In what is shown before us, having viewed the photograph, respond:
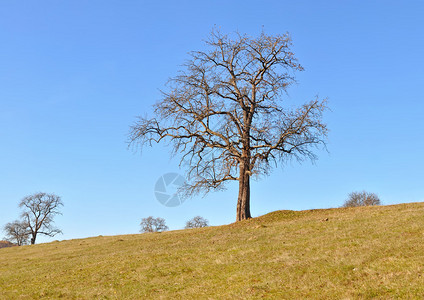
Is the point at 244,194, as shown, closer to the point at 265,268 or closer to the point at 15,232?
the point at 265,268

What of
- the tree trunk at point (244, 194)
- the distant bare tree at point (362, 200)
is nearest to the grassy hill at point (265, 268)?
the tree trunk at point (244, 194)

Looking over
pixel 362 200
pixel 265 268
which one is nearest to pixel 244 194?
pixel 265 268

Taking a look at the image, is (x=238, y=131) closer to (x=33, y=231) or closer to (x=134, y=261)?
(x=134, y=261)

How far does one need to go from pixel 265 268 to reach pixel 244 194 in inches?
698

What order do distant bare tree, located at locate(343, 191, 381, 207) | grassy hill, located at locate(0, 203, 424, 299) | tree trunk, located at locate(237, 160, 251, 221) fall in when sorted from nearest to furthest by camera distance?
grassy hill, located at locate(0, 203, 424, 299), tree trunk, located at locate(237, 160, 251, 221), distant bare tree, located at locate(343, 191, 381, 207)

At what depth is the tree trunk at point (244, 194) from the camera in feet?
109

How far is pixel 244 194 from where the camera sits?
110ft

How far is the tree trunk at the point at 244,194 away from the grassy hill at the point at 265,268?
6491mm

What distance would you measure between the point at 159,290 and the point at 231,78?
23.1 meters

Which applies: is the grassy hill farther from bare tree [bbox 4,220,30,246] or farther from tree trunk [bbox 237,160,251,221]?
bare tree [bbox 4,220,30,246]

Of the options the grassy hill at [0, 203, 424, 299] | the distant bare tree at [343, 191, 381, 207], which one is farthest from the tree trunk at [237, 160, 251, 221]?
the distant bare tree at [343, 191, 381, 207]

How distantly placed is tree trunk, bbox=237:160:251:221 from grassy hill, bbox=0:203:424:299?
21.3ft

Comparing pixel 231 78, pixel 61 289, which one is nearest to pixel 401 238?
pixel 61 289

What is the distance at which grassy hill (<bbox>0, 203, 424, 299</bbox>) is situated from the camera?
1251 centimetres
